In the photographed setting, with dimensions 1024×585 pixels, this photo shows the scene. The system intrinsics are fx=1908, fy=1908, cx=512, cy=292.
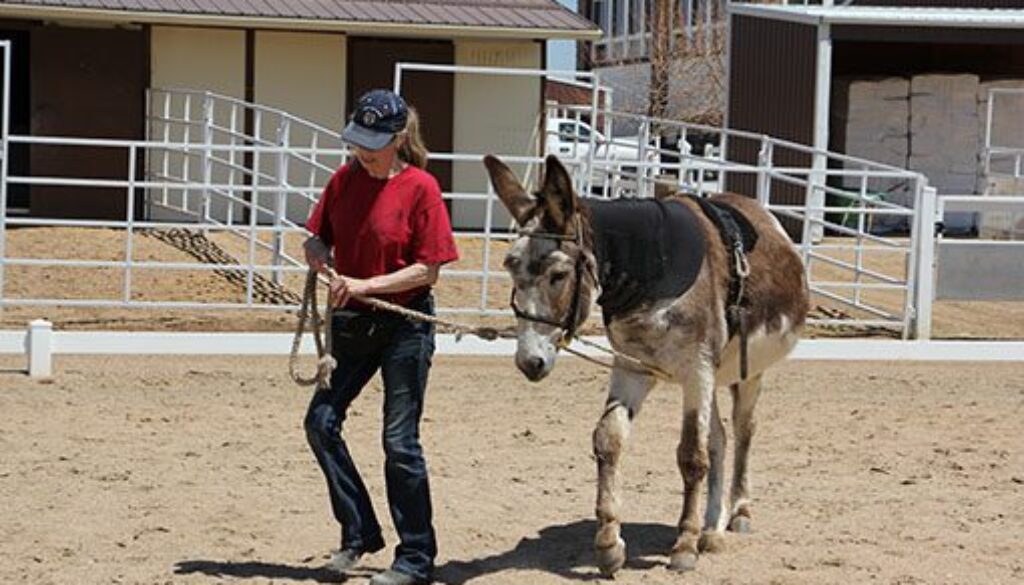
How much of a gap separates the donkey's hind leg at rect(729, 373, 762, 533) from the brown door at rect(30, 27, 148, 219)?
1357cm

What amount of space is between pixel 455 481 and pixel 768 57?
18.1 meters

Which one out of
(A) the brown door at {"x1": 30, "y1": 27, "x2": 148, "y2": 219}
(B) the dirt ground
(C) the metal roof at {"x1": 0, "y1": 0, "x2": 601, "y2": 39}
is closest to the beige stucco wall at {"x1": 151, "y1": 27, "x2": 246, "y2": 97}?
(A) the brown door at {"x1": 30, "y1": 27, "x2": 148, "y2": 219}

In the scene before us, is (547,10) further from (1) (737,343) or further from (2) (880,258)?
(1) (737,343)

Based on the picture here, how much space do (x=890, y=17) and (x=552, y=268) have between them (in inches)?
768

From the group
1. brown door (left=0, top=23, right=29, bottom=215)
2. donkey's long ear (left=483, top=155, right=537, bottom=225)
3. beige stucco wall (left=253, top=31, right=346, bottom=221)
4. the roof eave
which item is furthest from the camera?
beige stucco wall (left=253, top=31, right=346, bottom=221)

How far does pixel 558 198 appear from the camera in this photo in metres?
6.62

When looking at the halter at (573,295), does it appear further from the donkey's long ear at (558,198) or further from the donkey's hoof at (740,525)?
the donkey's hoof at (740,525)

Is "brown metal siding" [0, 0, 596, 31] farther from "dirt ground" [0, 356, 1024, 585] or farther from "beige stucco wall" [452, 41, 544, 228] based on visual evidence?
"dirt ground" [0, 356, 1024, 585]

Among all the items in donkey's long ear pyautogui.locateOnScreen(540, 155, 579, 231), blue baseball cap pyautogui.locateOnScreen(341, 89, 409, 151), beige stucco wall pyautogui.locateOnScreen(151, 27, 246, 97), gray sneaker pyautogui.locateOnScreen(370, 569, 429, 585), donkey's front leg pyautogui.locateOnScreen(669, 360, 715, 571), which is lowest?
gray sneaker pyautogui.locateOnScreen(370, 569, 429, 585)

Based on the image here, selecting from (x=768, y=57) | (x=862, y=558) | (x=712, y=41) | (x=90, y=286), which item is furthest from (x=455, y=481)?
(x=712, y=41)

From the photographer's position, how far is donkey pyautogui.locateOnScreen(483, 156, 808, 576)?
659 centimetres

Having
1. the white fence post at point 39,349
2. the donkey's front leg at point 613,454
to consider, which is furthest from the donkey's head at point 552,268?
the white fence post at point 39,349

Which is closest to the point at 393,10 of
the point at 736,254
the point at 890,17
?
the point at 890,17

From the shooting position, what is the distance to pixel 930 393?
12.4 metres
